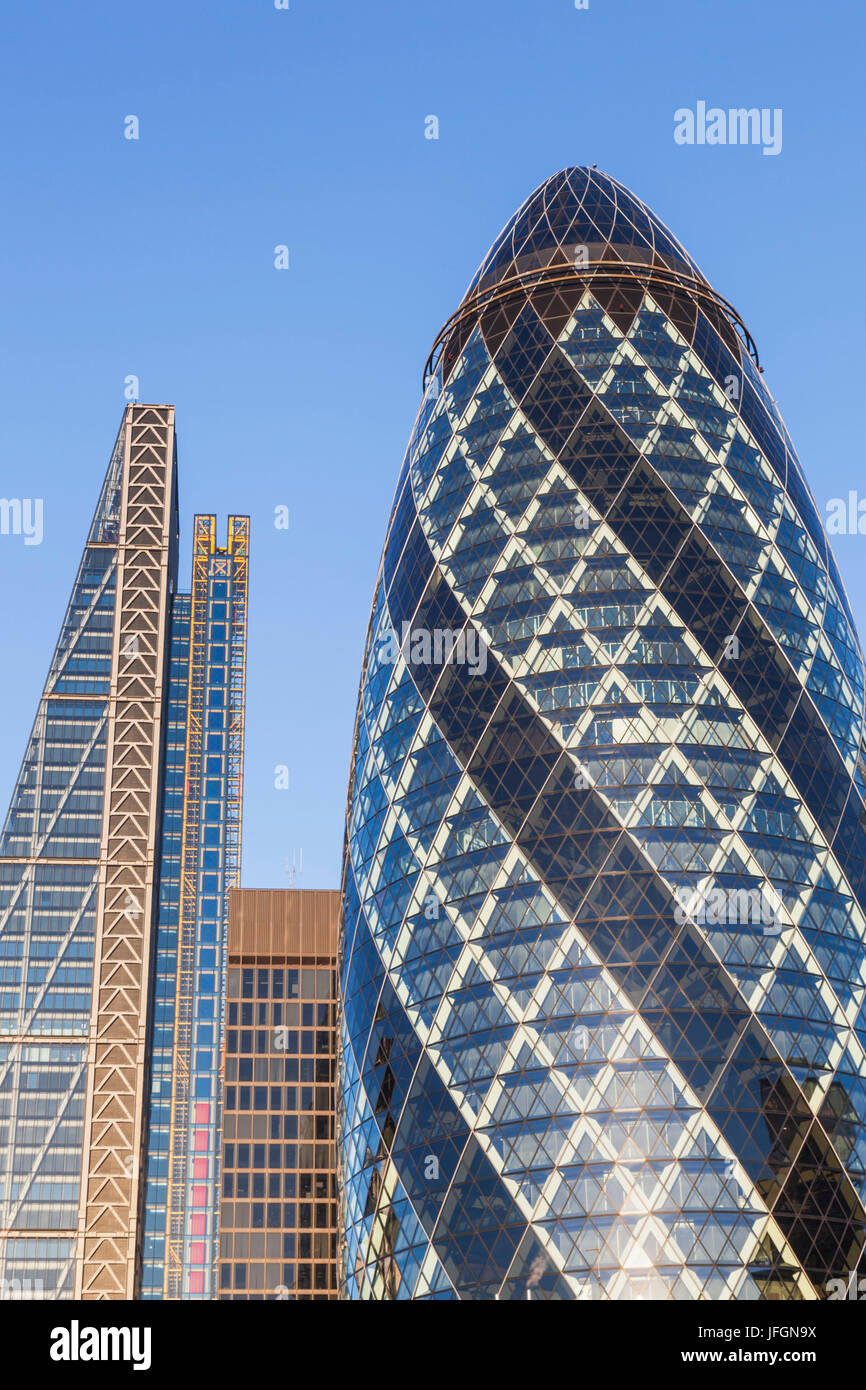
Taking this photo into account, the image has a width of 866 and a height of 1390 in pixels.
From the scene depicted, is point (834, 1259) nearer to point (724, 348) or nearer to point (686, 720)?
point (686, 720)

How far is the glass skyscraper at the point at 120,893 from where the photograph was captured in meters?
140

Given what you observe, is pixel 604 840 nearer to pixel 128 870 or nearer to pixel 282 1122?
pixel 282 1122

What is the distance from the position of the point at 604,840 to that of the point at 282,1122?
44818 millimetres

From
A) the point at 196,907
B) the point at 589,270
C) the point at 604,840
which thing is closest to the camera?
the point at 604,840

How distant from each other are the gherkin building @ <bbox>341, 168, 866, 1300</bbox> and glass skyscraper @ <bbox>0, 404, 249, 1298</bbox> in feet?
258

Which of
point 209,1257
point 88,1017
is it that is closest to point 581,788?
point 88,1017

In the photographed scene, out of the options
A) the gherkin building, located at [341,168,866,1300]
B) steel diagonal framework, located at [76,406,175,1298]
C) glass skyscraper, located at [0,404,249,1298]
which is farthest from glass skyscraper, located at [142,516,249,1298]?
the gherkin building, located at [341,168,866,1300]

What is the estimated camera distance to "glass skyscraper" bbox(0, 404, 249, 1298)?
13975 cm

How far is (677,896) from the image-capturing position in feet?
207

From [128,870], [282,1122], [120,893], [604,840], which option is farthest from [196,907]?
[604,840]

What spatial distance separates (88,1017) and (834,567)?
3630 inches

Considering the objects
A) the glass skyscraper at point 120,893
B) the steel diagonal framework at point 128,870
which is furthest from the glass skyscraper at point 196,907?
the steel diagonal framework at point 128,870

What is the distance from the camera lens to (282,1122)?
101 m

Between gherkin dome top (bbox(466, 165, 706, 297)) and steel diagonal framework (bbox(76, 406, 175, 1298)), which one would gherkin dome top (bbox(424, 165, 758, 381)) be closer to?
gherkin dome top (bbox(466, 165, 706, 297))
